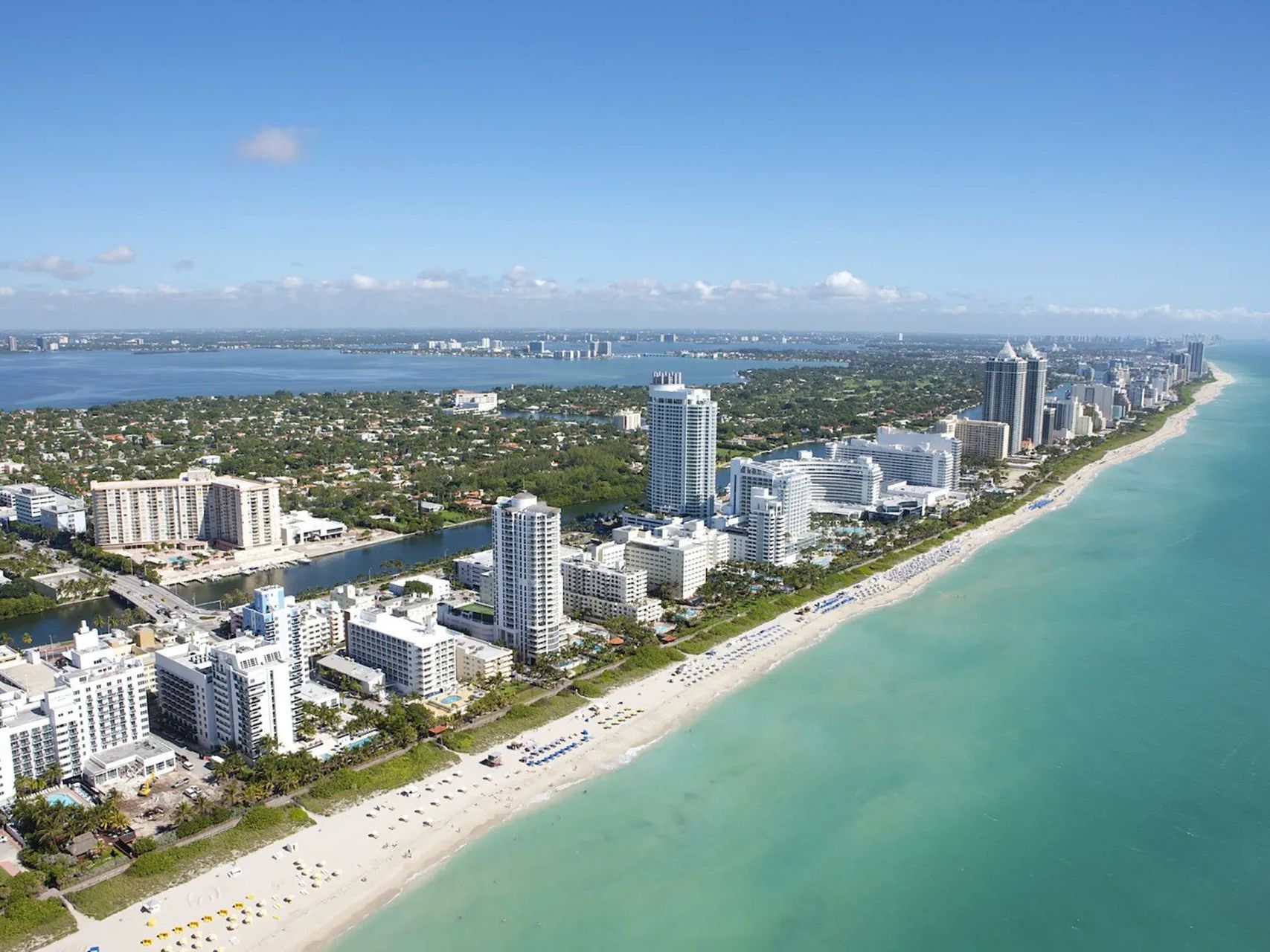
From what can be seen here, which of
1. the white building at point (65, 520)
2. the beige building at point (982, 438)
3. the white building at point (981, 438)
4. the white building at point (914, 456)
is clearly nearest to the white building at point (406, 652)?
the white building at point (65, 520)

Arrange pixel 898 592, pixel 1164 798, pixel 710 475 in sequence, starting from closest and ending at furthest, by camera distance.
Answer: pixel 1164 798, pixel 898 592, pixel 710 475

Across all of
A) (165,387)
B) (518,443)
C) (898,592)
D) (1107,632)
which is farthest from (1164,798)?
(165,387)

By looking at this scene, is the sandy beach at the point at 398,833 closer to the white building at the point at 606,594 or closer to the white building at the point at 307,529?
the white building at the point at 606,594

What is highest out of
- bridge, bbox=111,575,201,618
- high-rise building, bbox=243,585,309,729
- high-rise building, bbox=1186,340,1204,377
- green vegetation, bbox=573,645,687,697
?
high-rise building, bbox=1186,340,1204,377

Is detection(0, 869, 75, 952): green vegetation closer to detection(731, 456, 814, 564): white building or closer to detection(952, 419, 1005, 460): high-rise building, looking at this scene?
detection(731, 456, 814, 564): white building

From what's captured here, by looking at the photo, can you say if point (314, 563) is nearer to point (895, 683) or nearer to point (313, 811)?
point (313, 811)

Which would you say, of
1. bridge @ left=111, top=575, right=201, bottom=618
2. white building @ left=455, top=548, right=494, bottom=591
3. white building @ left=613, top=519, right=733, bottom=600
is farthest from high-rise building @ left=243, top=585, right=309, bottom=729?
white building @ left=613, top=519, right=733, bottom=600
